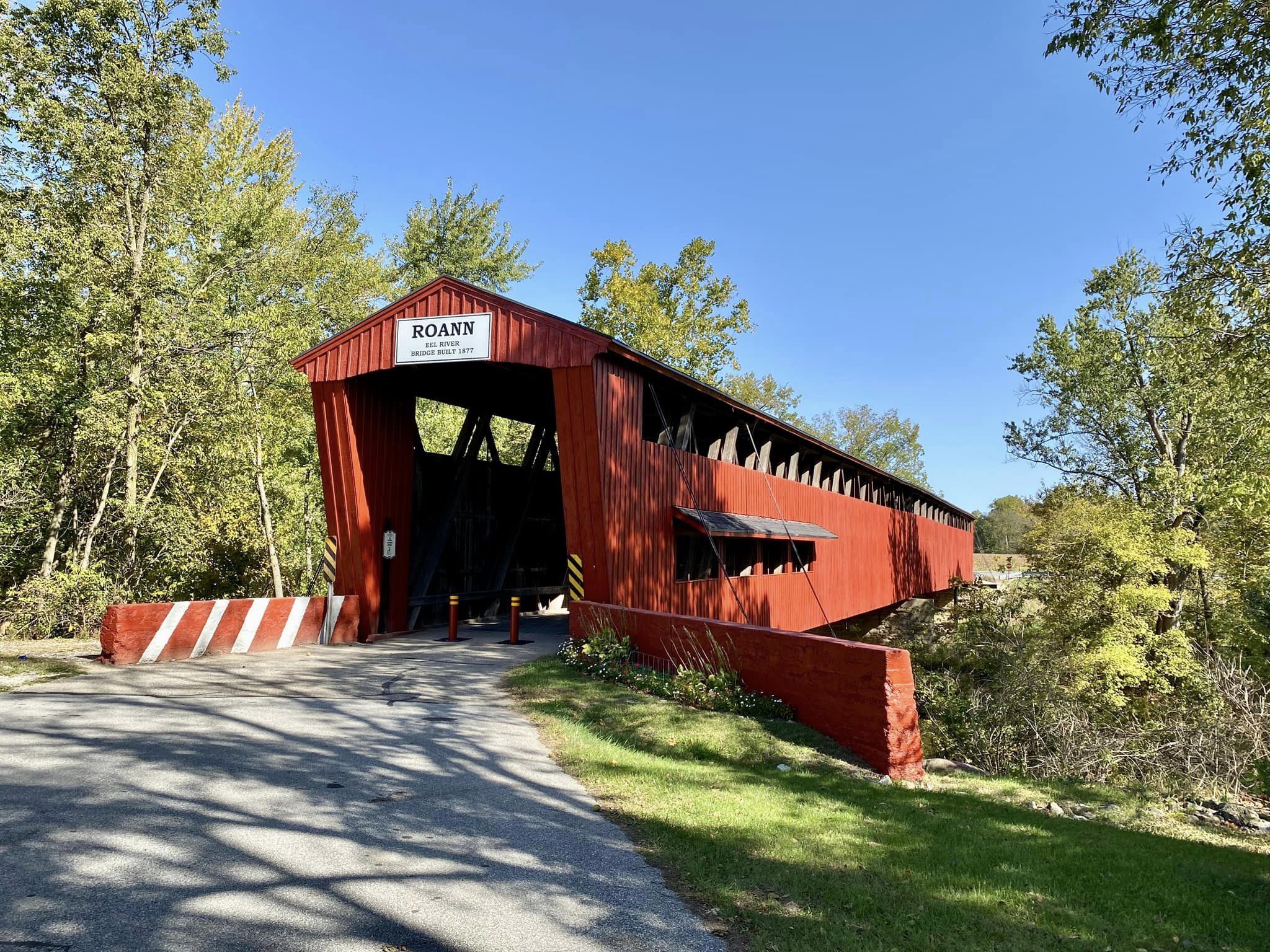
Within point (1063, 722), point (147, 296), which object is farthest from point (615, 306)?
point (1063, 722)

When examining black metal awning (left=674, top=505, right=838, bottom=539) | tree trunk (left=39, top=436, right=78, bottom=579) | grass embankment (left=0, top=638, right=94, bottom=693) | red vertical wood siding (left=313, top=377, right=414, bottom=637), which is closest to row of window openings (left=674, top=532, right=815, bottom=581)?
black metal awning (left=674, top=505, right=838, bottom=539)

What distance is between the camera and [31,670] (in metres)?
8.35

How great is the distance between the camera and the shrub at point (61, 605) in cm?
1273

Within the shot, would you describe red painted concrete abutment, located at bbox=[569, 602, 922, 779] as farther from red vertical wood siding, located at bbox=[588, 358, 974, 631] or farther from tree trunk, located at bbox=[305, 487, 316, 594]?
tree trunk, located at bbox=[305, 487, 316, 594]

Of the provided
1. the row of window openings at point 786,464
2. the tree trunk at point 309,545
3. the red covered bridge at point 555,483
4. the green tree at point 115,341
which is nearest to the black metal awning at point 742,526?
the red covered bridge at point 555,483

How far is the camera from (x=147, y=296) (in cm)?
1392

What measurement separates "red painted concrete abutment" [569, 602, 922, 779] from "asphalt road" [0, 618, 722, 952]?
2676 millimetres

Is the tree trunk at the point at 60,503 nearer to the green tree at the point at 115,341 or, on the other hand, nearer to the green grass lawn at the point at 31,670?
the green tree at the point at 115,341

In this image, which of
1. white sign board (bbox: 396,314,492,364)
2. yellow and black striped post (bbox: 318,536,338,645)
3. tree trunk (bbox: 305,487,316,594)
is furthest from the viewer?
tree trunk (bbox: 305,487,316,594)

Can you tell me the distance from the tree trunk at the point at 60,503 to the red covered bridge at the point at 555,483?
5.20 m

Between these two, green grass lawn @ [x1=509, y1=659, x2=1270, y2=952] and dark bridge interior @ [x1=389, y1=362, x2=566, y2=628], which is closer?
green grass lawn @ [x1=509, y1=659, x2=1270, y2=952]

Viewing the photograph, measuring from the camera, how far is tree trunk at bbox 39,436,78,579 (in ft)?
45.2

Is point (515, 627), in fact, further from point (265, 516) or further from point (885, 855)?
point (885, 855)

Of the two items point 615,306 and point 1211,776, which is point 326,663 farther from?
point 615,306
